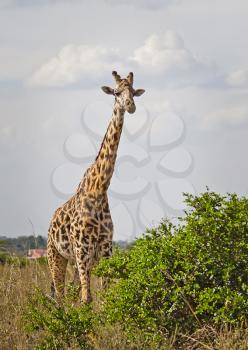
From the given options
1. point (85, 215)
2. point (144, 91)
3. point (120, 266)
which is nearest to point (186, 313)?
point (120, 266)

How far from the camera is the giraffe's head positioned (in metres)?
10.6

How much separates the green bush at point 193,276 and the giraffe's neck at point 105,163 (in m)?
Answer: 2.62

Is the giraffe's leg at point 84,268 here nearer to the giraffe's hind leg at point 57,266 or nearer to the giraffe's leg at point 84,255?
the giraffe's leg at point 84,255

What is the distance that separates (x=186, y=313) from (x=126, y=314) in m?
0.65

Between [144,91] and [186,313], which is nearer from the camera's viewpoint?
[186,313]

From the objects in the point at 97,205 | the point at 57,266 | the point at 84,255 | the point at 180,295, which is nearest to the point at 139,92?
the point at 97,205

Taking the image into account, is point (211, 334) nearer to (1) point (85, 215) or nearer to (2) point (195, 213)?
(2) point (195, 213)

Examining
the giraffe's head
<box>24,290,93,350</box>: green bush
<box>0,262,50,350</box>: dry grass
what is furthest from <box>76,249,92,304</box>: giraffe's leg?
the giraffe's head

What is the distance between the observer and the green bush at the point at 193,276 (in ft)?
27.8

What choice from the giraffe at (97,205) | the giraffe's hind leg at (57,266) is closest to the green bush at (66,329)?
the giraffe at (97,205)

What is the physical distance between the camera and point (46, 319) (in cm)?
918

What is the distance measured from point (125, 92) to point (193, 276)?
3211mm

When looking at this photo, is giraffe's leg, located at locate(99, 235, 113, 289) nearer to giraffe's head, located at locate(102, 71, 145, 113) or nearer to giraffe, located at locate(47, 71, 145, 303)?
giraffe, located at locate(47, 71, 145, 303)

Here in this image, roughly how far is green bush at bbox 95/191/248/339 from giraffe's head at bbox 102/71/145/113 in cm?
216
